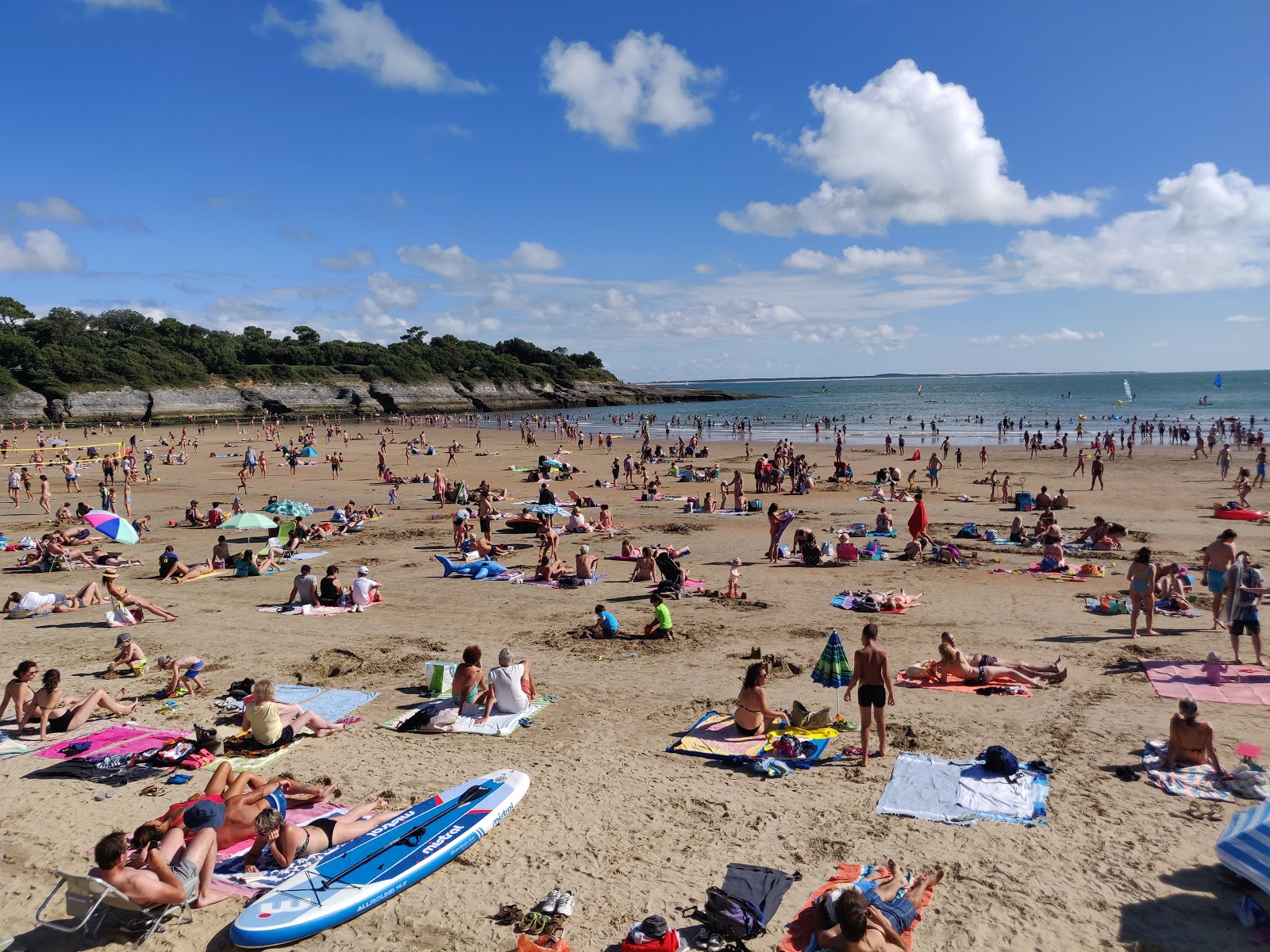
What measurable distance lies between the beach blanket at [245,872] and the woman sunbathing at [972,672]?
7.28 m

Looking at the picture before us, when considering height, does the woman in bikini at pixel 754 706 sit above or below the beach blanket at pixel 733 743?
above

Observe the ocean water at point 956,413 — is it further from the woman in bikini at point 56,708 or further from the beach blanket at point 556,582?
the woman in bikini at point 56,708

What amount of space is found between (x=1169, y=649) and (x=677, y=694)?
685 cm

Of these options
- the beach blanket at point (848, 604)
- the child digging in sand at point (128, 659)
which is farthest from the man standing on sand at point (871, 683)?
the child digging in sand at point (128, 659)

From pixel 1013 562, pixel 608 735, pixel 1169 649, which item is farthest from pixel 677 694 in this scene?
pixel 1013 562

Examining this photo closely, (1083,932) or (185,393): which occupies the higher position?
(185,393)

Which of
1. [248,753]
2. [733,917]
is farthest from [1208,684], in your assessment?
[248,753]

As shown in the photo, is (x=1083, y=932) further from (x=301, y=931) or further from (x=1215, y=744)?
(x=301, y=931)

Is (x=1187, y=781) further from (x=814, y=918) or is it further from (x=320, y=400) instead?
(x=320, y=400)

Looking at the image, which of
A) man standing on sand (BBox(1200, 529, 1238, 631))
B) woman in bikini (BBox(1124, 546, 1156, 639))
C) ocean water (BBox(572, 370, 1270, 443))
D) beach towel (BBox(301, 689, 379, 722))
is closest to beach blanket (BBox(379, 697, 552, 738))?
beach towel (BBox(301, 689, 379, 722))

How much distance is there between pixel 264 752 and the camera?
26.3ft

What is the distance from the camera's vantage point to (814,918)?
5211 millimetres

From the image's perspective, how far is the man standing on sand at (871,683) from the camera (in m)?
7.52

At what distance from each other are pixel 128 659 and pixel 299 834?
6.00m
